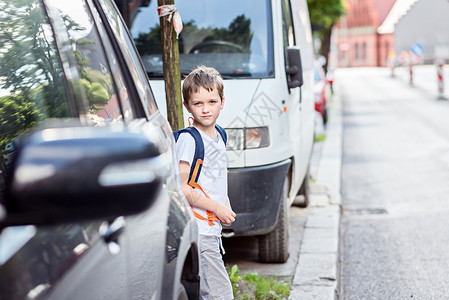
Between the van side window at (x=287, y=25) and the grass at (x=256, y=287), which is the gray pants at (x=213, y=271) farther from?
the van side window at (x=287, y=25)

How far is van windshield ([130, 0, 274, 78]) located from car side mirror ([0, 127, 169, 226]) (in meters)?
4.09

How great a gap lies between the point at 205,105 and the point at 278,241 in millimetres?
2511

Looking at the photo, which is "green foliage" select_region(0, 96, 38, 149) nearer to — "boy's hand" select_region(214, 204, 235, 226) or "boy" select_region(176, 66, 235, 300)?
"boy" select_region(176, 66, 235, 300)

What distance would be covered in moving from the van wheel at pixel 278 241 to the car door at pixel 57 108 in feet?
10.8

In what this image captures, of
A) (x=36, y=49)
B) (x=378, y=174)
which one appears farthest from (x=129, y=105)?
(x=378, y=174)

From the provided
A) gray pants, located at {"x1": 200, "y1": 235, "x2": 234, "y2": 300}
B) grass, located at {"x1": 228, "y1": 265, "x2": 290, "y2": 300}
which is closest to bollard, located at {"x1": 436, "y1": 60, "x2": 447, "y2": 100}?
grass, located at {"x1": 228, "y1": 265, "x2": 290, "y2": 300}

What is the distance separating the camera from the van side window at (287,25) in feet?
18.8

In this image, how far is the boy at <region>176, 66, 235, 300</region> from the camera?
9.73ft

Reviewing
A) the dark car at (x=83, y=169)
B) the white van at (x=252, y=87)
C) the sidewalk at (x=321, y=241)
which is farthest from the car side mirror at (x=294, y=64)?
the dark car at (x=83, y=169)

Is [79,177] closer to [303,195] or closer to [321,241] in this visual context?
[321,241]

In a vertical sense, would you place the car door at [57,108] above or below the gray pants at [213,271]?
above

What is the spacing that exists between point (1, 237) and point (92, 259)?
0.26 m

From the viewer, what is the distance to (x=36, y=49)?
71.2 inches

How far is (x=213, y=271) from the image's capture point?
126 inches
